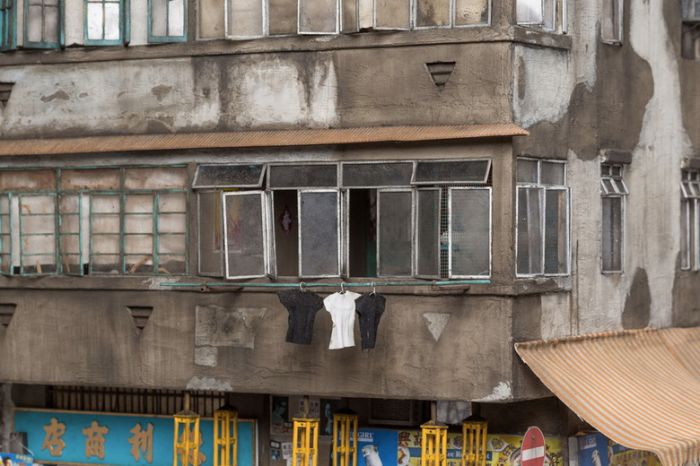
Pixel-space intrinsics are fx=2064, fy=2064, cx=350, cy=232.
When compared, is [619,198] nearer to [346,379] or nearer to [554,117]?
[554,117]

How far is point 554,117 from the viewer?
912 inches

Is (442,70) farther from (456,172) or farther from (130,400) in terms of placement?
(130,400)

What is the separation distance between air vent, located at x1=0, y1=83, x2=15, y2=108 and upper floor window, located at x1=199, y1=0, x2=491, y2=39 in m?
2.72

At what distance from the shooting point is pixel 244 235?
23250mm

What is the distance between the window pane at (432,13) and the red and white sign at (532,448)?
179 inches

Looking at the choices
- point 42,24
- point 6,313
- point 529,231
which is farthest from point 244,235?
point 42,24

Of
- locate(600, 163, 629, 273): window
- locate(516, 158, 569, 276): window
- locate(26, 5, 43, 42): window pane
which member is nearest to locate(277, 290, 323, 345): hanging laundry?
locate(516, 158, 569, 276): window

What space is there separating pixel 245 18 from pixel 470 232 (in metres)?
3.64

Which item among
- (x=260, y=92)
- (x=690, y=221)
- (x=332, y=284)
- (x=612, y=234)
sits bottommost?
(x=332, y=284)

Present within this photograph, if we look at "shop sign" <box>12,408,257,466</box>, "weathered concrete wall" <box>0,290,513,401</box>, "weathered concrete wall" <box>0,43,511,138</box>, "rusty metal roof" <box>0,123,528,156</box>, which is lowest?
"shop sign" <box>12,408,257,466</box>

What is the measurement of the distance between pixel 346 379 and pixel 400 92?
127 inches

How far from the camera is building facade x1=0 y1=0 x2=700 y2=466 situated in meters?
22.4

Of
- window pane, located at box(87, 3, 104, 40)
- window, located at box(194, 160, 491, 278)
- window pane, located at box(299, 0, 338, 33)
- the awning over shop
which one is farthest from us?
window pane, located at box(87, 3, 104, 40)

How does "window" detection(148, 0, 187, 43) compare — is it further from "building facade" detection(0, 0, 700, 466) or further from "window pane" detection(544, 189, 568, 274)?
"window pane" detection(544, 189, 568, 274)
